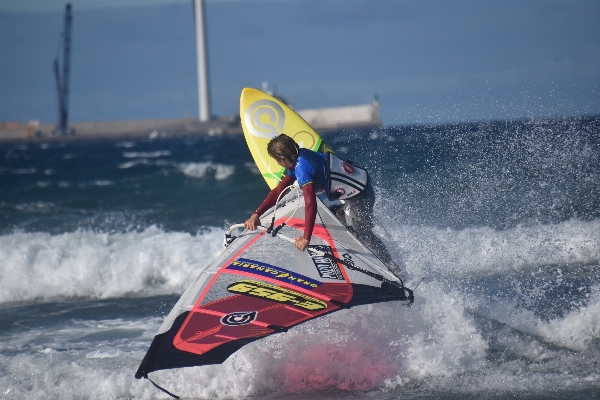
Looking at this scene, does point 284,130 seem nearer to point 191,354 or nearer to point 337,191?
point 337,191

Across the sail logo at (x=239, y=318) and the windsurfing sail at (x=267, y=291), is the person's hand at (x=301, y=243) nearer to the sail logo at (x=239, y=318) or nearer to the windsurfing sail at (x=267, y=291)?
the windsurfing sail at (x=267, y=291)

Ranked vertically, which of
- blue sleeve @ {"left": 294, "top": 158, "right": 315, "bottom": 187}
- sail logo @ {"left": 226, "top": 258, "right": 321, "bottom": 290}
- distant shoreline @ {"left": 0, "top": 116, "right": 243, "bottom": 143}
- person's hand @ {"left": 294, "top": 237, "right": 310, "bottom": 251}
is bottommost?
distant shoreline @ {"left": 0, "top": 116, "right": 243, "bottom": 143}

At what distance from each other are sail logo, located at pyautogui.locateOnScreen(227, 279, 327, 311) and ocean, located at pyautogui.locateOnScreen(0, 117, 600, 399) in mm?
579

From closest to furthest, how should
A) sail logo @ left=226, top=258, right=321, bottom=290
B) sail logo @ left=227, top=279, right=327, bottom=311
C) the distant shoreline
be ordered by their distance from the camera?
sail logo @ left=227, top=279, right=327, bottom=311
sail logo @ left=226, top=258, right=321, bottom=290
the distant shoreline

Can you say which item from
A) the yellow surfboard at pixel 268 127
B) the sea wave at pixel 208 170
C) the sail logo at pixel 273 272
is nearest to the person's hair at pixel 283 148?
the sail logo at pixel 273 272

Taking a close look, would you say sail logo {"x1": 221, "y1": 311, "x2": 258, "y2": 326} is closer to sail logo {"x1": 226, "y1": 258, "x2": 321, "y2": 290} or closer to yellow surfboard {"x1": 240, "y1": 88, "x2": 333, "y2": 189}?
sail logo {"x1": 226, "y1": 258, "x2": 321, "y2": 290}

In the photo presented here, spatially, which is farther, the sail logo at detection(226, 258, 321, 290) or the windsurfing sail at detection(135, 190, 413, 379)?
the sail logo at detection(226, 258, 321, 290)

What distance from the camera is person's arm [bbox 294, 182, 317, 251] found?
4.47 meters

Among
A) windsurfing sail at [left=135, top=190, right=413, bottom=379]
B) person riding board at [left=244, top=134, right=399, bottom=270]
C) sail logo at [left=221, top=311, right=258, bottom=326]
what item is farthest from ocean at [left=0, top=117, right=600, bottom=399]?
sail logo at [left=221, top=311, right=258, bottom=326]

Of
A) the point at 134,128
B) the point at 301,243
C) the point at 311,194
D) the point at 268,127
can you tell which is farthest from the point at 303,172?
the point at 134,128

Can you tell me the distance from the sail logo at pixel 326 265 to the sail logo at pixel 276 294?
0.22 metres

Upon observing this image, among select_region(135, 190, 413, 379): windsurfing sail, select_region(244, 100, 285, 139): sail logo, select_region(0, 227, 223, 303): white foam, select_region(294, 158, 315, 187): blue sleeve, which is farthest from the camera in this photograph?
select_region(0, 227, 223, 303): white foam

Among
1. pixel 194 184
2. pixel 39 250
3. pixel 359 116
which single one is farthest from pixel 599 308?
pixel 359 116

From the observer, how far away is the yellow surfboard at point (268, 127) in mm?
6773
